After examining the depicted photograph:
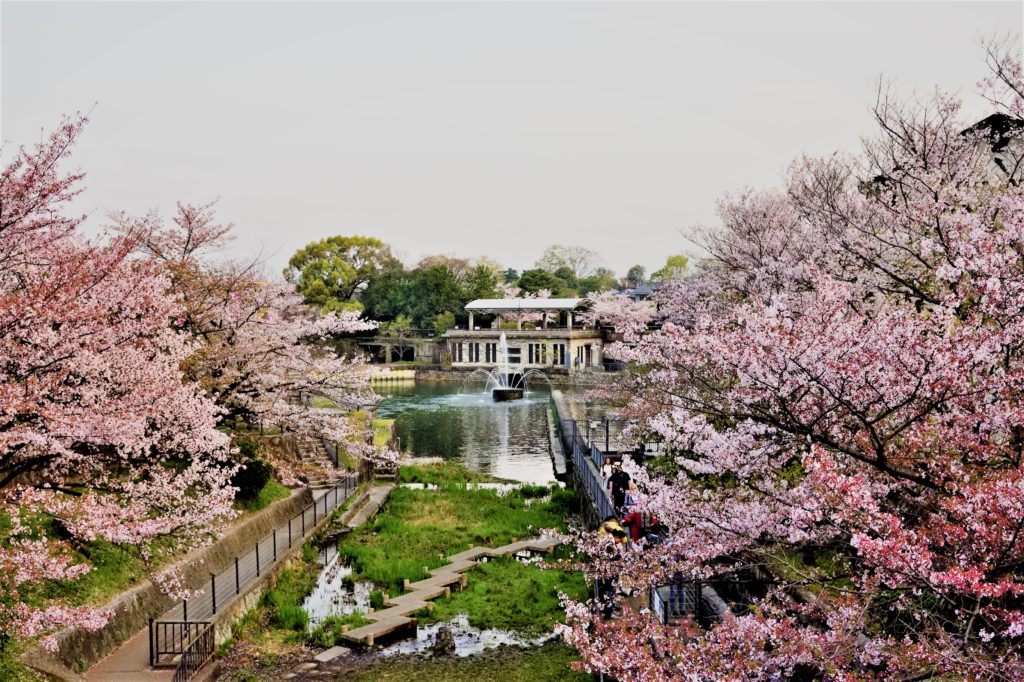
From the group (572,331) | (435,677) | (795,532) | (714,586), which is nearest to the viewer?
(795,532)

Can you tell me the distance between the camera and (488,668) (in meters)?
11.1

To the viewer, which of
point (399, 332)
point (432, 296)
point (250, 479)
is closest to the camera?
point (250, 479)

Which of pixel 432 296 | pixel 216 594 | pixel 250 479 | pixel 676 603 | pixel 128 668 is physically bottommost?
pixel 128 668

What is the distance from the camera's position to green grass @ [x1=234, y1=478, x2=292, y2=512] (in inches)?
666

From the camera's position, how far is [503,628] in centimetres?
1280

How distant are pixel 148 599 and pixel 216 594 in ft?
3.85

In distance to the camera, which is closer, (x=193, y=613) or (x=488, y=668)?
(x=488, y=668)

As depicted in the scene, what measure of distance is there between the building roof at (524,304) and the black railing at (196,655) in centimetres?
5820

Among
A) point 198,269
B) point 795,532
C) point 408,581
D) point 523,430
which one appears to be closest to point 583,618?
point 795,532

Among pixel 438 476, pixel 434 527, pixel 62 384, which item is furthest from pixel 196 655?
pixel 438 476

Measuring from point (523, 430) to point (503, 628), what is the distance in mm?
26434

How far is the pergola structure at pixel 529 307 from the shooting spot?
6844 cm

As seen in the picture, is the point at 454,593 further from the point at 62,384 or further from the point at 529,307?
the point at 529,307

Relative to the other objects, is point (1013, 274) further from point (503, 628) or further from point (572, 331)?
point (572, 331)
